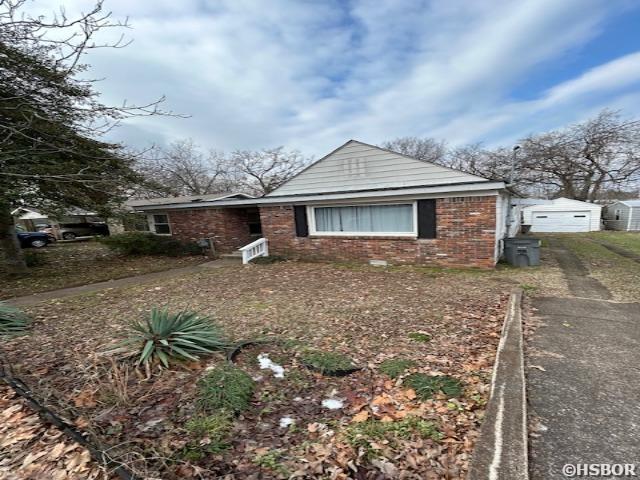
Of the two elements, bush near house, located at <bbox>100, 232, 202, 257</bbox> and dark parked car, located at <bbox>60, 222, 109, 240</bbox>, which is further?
dark parked car, located at <bbox>60, 222, 109, 240</bbox>

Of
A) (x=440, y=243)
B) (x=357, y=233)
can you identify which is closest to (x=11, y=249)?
(x=357, y=233)

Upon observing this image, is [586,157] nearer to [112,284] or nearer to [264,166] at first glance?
[264,166]

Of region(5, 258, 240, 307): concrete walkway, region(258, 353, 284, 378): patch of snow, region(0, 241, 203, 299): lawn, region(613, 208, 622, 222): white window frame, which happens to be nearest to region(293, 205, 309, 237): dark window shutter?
region(5, 258, 240, 307): concrete walkway

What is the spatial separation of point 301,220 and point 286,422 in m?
8.37

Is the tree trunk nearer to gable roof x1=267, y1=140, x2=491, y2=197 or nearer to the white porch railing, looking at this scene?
the white porch railing

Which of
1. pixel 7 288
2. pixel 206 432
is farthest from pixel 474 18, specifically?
pixel 7 288

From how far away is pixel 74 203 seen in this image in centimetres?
899

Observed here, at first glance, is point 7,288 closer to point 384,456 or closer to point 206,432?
point 206,432

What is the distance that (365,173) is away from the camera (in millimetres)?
10008

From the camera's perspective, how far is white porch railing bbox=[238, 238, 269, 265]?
33.3 feet

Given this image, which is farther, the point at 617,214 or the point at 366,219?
the point at 617,214

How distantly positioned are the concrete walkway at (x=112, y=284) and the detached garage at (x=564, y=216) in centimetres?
2389

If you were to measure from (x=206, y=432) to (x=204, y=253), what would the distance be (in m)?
11.5

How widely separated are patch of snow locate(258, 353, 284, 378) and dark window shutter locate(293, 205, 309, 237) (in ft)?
23.5
